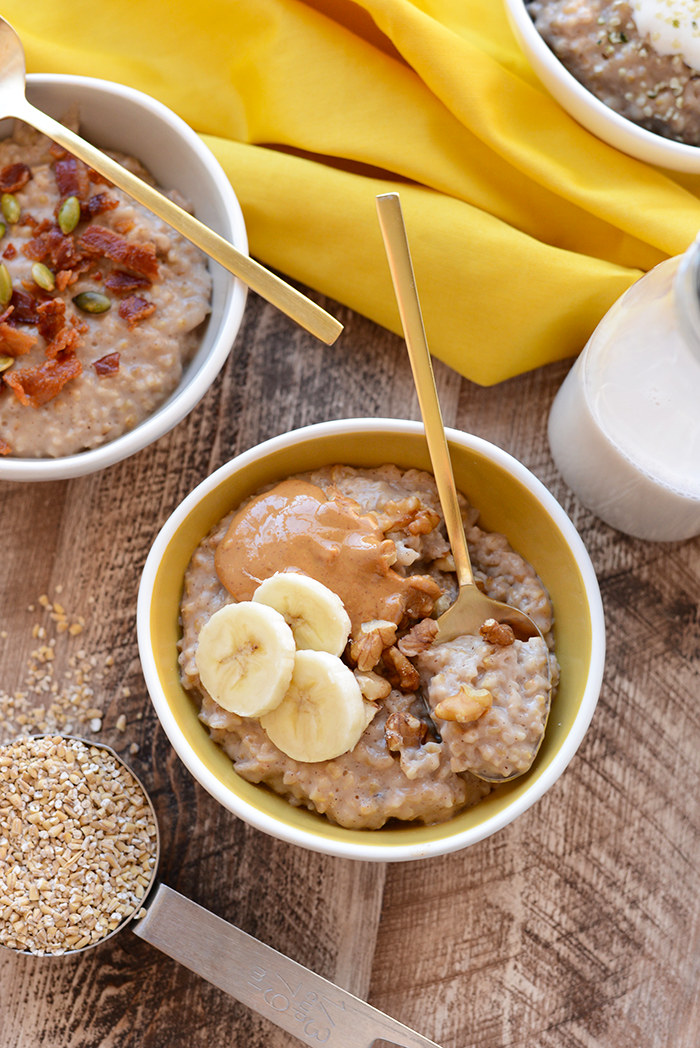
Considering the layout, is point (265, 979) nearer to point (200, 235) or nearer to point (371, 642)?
point (371, 642)

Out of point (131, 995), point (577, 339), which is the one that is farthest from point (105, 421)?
point (131, 995)

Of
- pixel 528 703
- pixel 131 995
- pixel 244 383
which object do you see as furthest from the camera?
pixel 244 383

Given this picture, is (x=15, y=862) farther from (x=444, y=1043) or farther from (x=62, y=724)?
(x=444, y=1043)

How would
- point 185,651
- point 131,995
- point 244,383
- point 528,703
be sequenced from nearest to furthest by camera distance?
point 528,703, point 185,651, point 131,995, point 244,383

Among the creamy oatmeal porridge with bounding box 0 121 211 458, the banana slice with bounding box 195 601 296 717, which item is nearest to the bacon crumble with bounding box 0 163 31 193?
the creamy oatmeal porridge with bounding box 0 121 211 458

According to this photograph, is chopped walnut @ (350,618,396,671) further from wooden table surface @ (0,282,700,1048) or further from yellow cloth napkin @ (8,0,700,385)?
yellow cloth napkin @ (8,0,700,385)

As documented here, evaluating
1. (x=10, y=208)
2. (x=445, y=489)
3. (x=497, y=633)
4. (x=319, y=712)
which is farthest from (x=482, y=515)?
(x=10, y=208)
